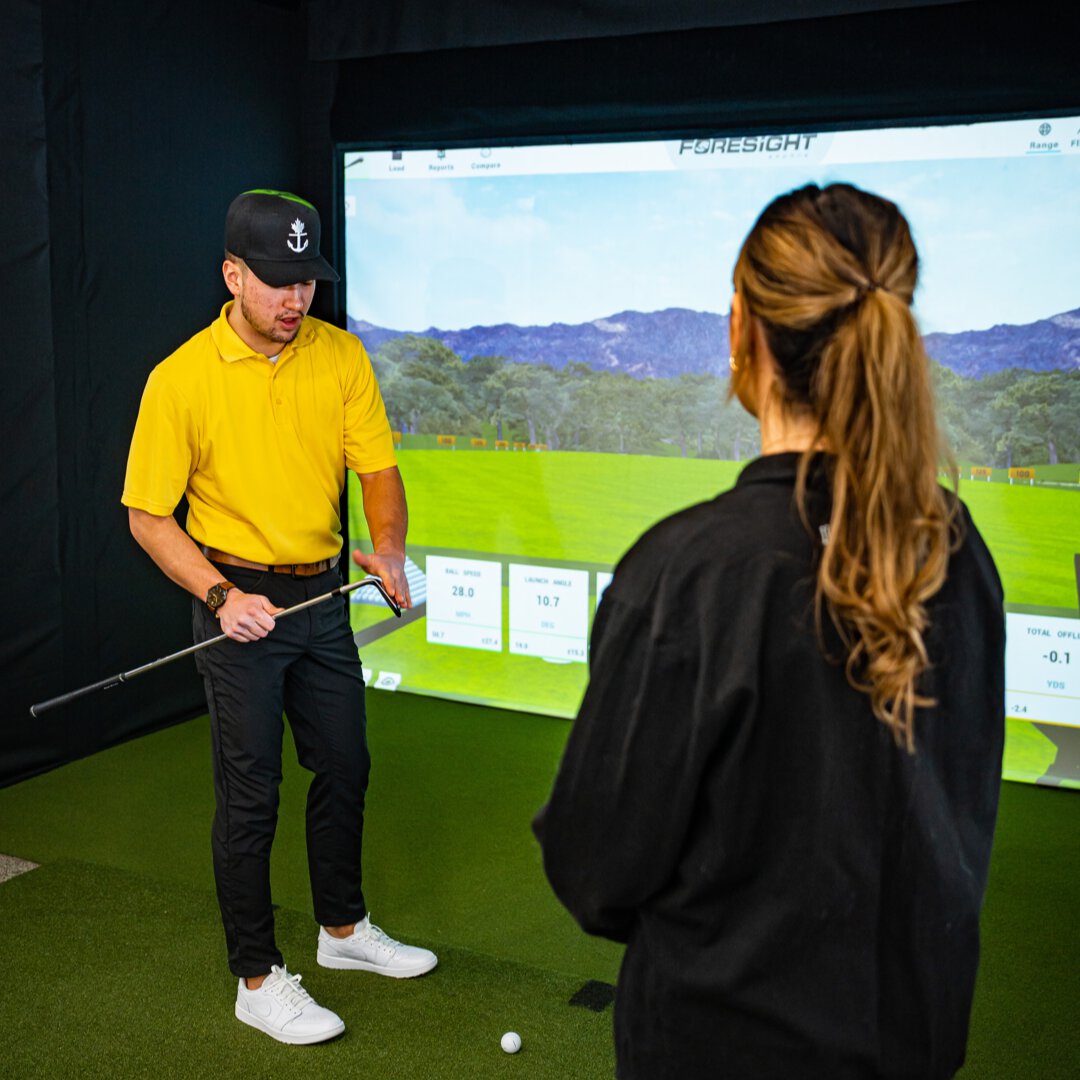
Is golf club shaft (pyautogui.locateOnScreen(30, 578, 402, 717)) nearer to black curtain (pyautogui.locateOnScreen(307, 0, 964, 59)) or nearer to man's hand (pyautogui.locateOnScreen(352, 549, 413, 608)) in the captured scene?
man's hand (pyautogui.locateOnScreen(352, 549, 413, 608))

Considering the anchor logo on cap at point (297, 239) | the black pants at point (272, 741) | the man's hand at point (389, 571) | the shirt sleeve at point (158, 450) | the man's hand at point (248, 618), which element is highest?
the anchor logo on cap at point (297, 239)

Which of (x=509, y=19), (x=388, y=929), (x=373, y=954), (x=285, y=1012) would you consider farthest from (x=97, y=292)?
(x=285, y=1012)

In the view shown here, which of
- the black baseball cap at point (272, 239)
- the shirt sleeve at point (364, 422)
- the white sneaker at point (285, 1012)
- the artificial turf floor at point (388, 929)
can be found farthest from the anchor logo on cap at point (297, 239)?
the artificial turf floor at point (388, 929)

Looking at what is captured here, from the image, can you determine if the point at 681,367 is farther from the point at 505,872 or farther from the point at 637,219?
the point at 505,872

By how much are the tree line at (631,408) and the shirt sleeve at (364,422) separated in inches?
71.0

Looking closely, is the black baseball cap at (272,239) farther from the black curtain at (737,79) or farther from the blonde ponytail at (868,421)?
the black curtain at (737,79)

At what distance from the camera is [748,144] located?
4.02 metres

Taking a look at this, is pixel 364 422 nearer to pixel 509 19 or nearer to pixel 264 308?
pixel 264 308

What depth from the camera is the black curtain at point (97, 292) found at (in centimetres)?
374

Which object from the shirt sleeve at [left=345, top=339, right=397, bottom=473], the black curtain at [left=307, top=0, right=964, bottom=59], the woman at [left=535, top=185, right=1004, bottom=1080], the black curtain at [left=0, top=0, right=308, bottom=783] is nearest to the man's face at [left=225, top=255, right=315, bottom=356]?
the shirt sleeve at [left=345, top=339, right=397, bottom=473]

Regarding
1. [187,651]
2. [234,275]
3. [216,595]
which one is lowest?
[187,651]

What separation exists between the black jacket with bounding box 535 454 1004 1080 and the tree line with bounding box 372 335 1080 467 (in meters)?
2.80

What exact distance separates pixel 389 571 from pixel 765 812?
1.58 m

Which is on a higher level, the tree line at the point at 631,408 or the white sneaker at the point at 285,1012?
the tree line at the point at 631,408
